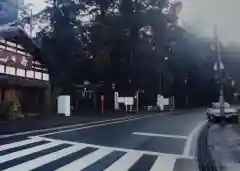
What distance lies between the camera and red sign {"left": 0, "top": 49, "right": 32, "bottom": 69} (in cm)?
879

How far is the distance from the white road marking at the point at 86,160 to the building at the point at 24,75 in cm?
476

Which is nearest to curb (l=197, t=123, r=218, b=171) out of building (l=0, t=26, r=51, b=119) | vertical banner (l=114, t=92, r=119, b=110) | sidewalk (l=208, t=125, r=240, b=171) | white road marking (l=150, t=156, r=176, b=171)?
sidewalk (l=208, t=125, r=240, b=171)

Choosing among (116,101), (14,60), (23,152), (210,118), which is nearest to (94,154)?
(23,152)

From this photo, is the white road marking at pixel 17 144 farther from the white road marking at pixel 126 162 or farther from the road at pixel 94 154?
the white road marking at pixel 126 162

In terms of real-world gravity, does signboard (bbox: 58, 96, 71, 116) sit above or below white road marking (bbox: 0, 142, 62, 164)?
above

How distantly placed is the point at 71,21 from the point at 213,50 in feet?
35.2

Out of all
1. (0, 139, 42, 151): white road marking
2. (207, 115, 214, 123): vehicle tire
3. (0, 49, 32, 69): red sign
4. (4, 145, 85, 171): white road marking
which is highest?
(0, 49, 32, 69): red sign

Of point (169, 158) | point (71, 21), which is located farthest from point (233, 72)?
point (71, 21)

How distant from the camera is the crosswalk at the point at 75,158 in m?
3.02

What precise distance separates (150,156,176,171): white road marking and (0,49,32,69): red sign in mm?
5922

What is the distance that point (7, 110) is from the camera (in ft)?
29.7

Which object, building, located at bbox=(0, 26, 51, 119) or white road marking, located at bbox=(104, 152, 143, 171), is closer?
white road marking, located at bbox=(104, 152, 143, 171)

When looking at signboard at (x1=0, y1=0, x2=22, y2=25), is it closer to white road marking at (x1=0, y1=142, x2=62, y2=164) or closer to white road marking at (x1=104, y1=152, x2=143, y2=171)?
white road marking at (x1=0, y1=142, x2=62, y2=164)

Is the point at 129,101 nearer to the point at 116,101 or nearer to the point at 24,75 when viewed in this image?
the point at 116,101
